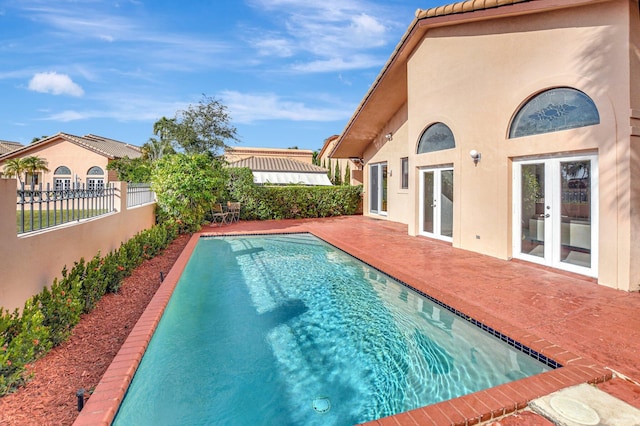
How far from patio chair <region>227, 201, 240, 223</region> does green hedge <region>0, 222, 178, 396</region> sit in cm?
1552

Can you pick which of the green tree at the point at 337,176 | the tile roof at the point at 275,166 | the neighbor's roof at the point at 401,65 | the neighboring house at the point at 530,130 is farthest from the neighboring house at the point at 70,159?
the neighboring house at the point at 530,130

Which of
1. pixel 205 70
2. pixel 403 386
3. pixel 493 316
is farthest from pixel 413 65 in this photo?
pixel 205 70

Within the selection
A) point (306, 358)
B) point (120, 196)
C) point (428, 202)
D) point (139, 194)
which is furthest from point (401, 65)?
point (306, 358)

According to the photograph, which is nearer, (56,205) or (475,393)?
(475,393)

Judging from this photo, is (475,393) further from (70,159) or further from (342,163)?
(70,159)

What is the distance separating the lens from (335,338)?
7.88m

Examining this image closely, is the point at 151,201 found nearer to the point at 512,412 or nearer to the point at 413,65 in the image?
the point at 413,65

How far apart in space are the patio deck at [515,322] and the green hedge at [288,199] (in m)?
13.8

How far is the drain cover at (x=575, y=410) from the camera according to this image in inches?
172

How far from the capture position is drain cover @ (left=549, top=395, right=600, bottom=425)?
437cm

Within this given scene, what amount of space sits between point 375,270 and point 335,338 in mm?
5791

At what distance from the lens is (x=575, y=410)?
179 inches

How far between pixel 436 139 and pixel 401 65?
5.59 meters

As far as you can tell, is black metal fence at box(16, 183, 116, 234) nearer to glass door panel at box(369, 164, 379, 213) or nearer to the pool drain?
the pool drain
